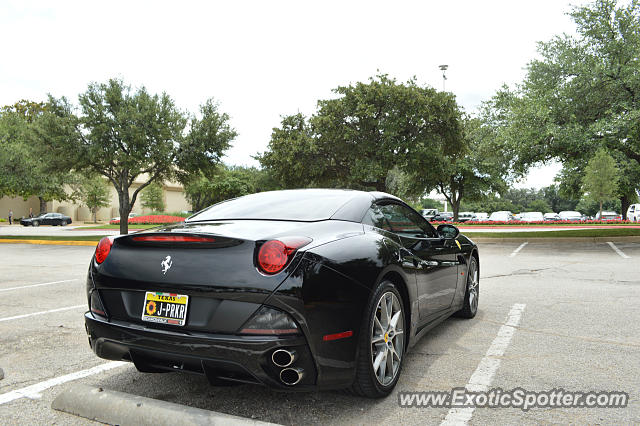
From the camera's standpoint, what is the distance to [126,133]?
66.2 ft

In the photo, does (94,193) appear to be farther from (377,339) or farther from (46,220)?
(377,339)

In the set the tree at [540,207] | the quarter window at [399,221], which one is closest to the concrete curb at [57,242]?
the quarter window at [399,221]

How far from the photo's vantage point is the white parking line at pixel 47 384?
316 cm

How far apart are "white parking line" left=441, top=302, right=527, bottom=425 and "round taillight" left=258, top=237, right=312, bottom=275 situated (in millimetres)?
1321

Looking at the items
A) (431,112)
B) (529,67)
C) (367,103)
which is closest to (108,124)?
(367,103)

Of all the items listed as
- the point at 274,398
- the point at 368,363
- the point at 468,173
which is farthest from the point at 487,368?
the point at 468,173

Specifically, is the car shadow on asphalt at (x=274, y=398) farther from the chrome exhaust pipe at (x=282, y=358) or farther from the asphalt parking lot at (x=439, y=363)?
the chrome exhaust pipe at (x=282, y=358)

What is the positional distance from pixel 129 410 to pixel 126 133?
1938cm

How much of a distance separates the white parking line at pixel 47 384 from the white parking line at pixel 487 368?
2593 mm

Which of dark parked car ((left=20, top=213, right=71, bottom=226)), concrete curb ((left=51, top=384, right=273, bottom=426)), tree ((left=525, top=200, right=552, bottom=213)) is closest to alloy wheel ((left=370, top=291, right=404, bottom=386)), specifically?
concrete curb ((left=51, top=384, right=273, bottom=426))

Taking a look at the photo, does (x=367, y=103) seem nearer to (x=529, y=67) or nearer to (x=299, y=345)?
(x=529, y=67)

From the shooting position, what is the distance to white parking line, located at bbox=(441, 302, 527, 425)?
2.85 m

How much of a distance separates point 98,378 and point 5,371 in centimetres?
81

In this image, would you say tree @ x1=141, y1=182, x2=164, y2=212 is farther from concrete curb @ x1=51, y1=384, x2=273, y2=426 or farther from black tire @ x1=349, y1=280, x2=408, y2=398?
black tire @ x1=349, y1=280, x2=408, y2=398
